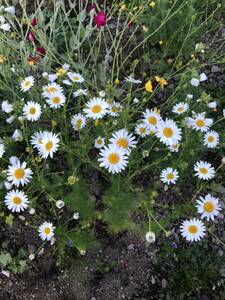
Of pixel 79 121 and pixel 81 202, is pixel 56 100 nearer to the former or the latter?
pixel 79 121

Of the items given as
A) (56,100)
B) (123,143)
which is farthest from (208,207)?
(56,100)

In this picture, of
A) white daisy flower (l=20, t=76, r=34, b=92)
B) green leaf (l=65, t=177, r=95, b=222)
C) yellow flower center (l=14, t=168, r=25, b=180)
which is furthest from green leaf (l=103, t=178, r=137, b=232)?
white daisy flower (l=20, t=76, r=34, b=92)

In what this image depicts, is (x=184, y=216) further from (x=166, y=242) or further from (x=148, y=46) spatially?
(x=148, y=46)

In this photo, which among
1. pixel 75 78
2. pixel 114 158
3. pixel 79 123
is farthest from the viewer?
pixel 75 78

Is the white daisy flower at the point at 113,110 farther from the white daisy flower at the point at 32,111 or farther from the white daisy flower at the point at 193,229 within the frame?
the white daisy flower at the point at 193,229

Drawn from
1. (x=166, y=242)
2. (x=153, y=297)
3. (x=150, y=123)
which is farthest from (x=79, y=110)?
(x=153, y=297)

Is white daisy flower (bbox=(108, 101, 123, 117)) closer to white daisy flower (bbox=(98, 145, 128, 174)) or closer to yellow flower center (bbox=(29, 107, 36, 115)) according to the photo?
white daisy flower (bbox=(98, 145, 128, 174))

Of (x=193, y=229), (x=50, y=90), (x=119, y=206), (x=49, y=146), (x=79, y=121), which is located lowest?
(x=193, y=229)
